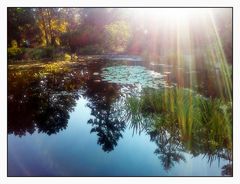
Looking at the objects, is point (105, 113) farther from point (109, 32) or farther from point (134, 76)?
point (134, 76)

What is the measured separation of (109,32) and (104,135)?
1.80 metres

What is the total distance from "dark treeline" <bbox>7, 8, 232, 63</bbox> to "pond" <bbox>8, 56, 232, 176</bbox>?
0.52 metres

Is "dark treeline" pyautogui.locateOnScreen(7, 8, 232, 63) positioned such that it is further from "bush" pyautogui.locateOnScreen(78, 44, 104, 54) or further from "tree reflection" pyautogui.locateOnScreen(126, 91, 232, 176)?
"tree reflection" pyautogui.locateOnScreen(126, 91, 232, 176)

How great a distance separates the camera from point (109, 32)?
180 inches

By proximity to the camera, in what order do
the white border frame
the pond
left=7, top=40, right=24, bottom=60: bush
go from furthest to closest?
left=7, top=40, right=24, bottom=60: bush → the white border frame → the pond

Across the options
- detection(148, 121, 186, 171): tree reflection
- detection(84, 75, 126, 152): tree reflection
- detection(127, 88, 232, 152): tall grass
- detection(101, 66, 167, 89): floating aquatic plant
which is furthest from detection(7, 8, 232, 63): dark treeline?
detection(148, 121, 186, 171): tree reflection

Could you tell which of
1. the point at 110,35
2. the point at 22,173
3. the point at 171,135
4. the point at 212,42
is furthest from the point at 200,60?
the point at 22,173

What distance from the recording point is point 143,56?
576 centimetres

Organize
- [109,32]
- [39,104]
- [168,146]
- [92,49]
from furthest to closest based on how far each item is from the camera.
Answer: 1. [92,49]
2. [109,32]
3. [39,104]
4. [168,146]

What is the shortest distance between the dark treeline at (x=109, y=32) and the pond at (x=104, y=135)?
52 centimetres

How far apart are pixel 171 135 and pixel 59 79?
111 inches

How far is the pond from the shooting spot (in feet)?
9.83

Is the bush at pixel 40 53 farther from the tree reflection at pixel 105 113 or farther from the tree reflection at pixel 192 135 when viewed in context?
the tree reflection at pixel 192 135
